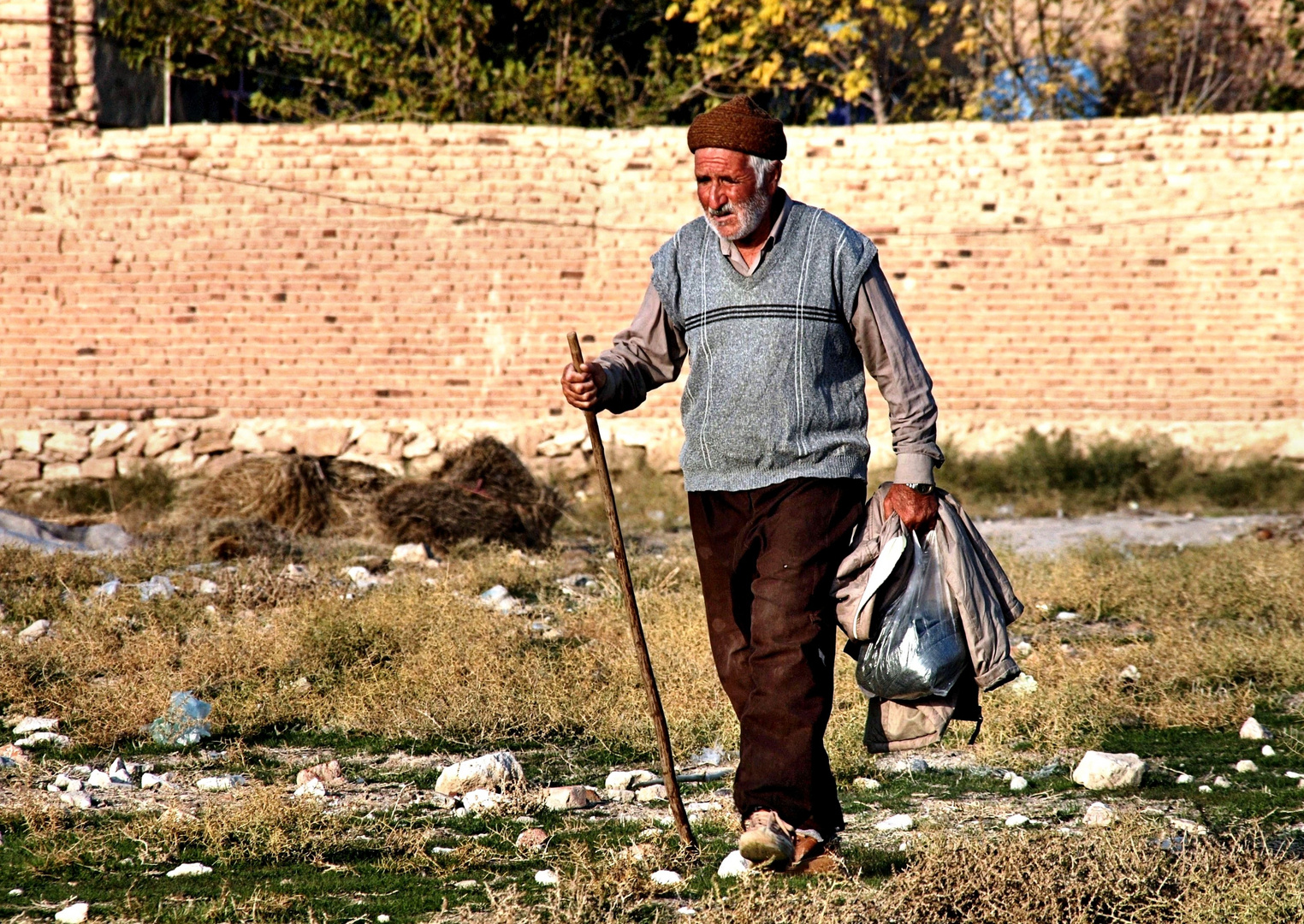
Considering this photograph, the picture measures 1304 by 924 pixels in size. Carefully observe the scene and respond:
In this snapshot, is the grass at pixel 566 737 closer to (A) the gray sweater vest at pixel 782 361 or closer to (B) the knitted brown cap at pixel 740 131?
(A) the gray sweater vest at pixel 782 361

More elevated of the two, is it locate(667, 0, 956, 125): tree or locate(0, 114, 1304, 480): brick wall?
locate(667, 0, 956, 125): tree

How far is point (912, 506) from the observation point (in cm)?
315

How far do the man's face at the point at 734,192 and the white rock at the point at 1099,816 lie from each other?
6.13ft

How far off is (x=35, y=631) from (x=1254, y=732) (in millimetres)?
4927

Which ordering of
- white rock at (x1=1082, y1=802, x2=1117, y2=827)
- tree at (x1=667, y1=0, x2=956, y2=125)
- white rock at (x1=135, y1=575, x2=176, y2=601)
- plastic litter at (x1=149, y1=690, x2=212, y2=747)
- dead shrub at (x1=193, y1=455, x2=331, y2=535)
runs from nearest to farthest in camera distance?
white rock at (x1=1082, y1=802, x2=1117, y2=827), plastic litter at (x1=149, y1=690, x2=212, y2=747), white rock at (x1=135, y1=575, x2=176, y2=601), dead shrub at (x1=193, y1=455, x2=331, y2=535), tree at (x1=667, y1=0, x2=956, y2=125)

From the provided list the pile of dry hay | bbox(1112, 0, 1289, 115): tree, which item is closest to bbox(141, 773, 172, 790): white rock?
the pile of dry hay

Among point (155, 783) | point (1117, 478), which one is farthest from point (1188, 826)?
point (1117, 478)

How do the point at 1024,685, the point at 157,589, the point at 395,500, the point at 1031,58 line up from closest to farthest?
the point at 1024,685 < the point at 157,589 < the point at 395,500 < the point at 1031,58

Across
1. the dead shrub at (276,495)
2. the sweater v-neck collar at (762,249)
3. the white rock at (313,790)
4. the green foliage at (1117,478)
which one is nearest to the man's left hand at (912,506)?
the sweater v-neck collar at (762,249)

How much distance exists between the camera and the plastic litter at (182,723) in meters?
4.50

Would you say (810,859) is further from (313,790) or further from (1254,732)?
(1254,732)

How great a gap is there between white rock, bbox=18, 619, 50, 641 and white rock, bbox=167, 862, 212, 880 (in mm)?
2727

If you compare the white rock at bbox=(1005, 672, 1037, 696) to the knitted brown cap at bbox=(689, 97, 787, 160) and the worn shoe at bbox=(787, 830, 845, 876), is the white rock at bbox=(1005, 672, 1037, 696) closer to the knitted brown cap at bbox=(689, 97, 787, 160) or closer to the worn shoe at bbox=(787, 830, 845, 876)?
the worn shoe at bbox=(787, 830, 845, 876)

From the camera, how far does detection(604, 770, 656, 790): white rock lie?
13.3 feet
